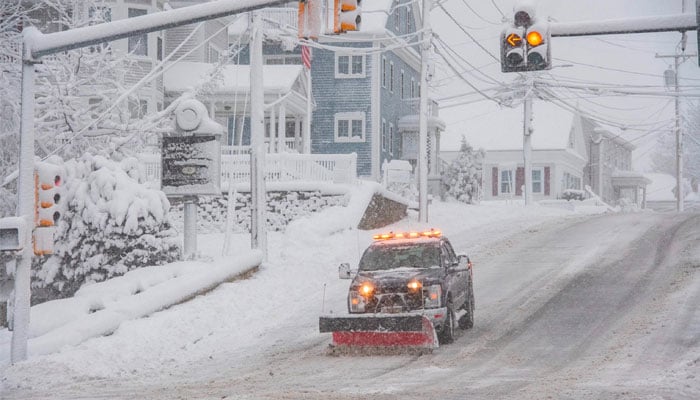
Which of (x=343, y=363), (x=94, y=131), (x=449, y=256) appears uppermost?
(x=94, y=131)

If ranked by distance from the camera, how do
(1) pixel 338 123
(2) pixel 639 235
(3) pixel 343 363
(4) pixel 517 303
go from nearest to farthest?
(3) pixel 343 363 < (4) pixel 517 303 < (2) pixel 639 235 < (1) pixel 338 123

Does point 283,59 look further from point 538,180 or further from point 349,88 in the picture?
point 538,180

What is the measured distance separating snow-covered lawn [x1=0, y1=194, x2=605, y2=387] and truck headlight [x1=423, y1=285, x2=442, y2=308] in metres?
2.70

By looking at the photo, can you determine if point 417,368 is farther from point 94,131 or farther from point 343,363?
point 94,131

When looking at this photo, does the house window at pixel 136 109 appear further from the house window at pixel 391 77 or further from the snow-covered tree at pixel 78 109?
the house window at pixel 391 77

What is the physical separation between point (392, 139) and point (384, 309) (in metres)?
36.5

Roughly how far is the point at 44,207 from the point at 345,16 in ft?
17.2

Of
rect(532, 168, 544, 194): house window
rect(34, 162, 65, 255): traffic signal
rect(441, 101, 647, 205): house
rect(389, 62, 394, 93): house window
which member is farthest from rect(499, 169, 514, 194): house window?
rect(34, 162, 65, 255): traffic signal

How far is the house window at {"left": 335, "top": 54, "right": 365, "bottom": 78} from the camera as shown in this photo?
1900 inches

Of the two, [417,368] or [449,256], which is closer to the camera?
[417,368]

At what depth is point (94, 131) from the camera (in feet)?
78.6

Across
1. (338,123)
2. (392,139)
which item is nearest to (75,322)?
(338,123)

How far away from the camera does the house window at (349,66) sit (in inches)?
1900

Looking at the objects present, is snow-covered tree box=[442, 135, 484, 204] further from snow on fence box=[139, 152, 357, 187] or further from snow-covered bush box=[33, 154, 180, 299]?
snow-covered bush box=[33, 154, 180, 299]
